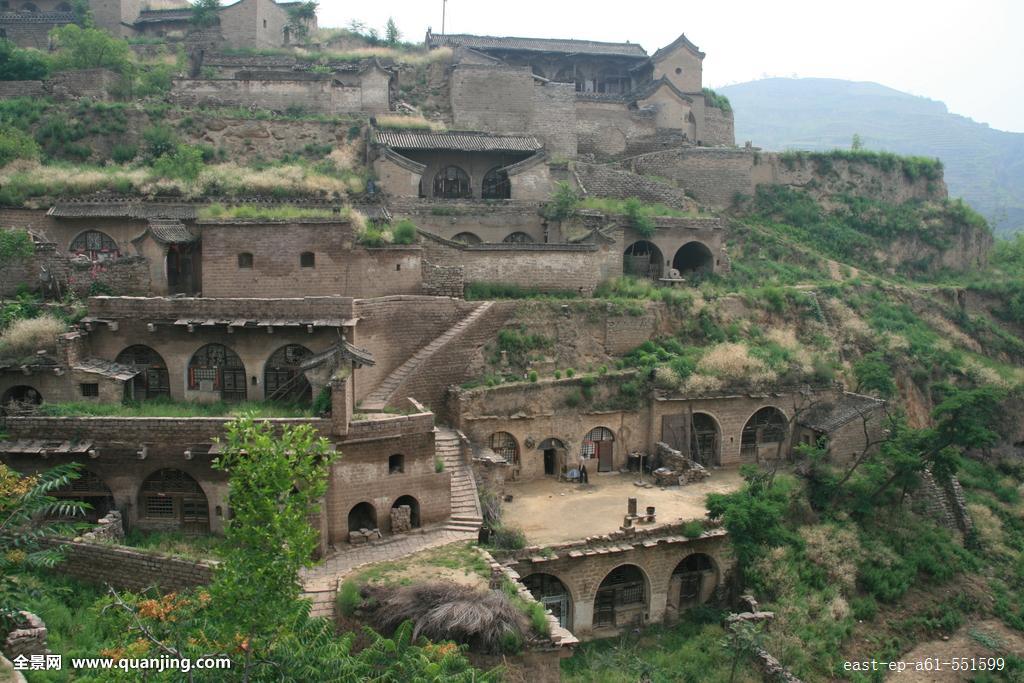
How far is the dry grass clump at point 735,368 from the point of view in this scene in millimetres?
29953

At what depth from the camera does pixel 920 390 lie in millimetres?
33750

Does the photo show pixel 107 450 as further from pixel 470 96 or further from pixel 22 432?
pixel 470 96

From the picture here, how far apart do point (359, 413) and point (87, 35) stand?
25.3 meters

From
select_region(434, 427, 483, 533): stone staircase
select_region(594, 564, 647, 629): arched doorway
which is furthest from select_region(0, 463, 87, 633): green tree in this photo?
select_region(594, 564, 647, 629): arched doorway

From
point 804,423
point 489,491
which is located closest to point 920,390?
point 804,423

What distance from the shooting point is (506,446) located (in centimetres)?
2777

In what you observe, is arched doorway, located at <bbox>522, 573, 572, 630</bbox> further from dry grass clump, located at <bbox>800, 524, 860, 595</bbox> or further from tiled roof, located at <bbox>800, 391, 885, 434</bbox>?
tiled roof, located at <bbox>800, 391, 885, 434</bbox>

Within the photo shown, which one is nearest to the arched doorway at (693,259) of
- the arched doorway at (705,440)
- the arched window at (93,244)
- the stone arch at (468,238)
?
the stone arch at (468,238)

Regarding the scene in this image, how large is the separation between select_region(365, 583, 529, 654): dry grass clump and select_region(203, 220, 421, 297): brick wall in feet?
37.8

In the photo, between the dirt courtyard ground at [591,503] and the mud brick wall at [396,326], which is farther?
the mud brick wall at [396,326]

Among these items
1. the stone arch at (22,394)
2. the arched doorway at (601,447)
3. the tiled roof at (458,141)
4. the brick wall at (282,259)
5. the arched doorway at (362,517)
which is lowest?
the arched doorway at (362,517)

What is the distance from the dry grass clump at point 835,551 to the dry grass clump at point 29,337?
21.2 metres

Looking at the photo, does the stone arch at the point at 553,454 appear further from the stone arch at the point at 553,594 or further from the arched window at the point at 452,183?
the arched window at the point at 452,183

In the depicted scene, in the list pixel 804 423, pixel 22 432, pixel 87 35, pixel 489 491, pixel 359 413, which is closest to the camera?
pixel 22 432
